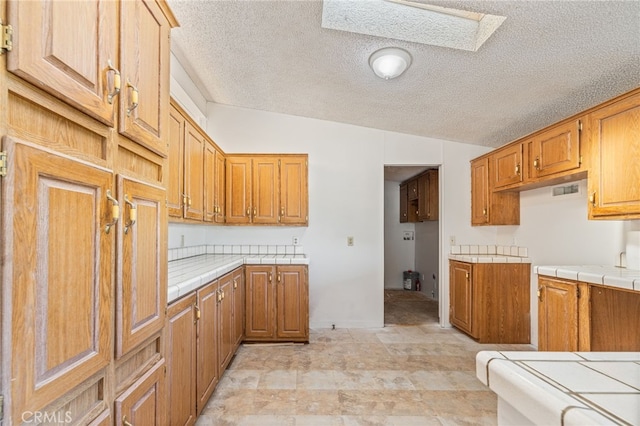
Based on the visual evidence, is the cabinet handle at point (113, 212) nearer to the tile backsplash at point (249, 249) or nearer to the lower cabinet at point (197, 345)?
the lower cabinet at point (197, 345)

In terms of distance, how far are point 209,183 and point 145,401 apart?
219cm

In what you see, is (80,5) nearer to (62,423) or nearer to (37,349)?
(37,349)

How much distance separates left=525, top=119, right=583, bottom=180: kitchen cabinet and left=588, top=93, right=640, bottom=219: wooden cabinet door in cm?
14

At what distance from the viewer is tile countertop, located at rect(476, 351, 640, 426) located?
1.44 feet

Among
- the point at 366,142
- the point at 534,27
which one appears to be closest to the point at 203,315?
the point at 534,27

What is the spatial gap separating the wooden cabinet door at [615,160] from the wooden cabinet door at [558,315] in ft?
1.92

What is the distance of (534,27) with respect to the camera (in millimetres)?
1817

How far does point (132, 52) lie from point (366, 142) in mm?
3254

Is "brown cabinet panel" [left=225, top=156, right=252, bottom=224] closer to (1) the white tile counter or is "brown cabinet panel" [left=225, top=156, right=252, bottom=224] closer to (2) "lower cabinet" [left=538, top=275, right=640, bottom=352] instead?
(1) the white tile counter

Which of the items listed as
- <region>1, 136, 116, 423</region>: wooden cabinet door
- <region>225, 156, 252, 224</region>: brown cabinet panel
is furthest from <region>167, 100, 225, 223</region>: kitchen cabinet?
<region>1, 136, 116, 423</region>: wooden cabinet door

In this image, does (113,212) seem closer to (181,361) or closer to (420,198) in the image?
(181,361)

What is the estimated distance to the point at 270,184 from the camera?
3.68m

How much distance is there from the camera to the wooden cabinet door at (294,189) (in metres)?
3.68

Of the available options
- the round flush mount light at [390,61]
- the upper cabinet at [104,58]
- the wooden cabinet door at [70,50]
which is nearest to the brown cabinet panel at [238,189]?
the round flush mount light at [390,61]
